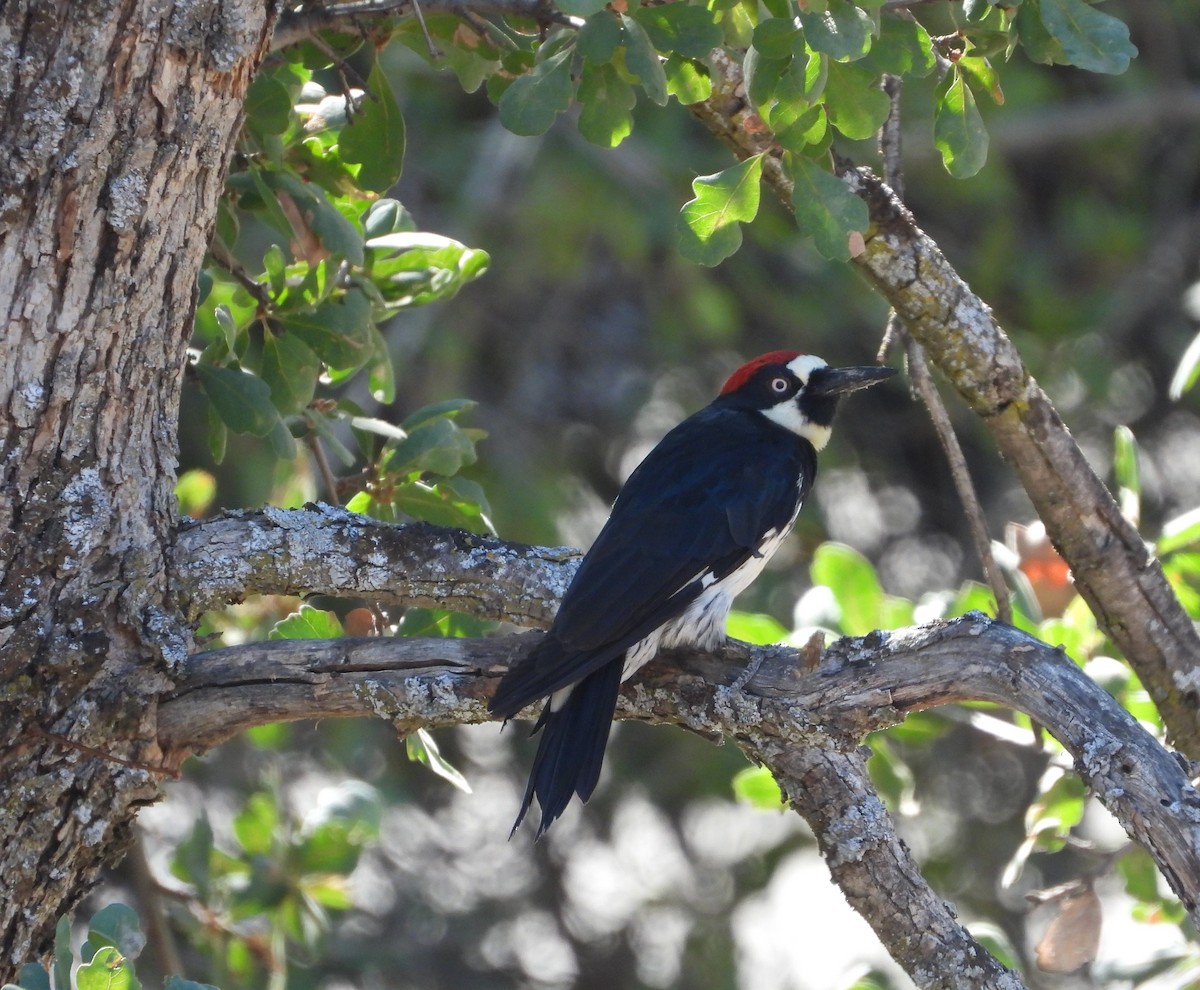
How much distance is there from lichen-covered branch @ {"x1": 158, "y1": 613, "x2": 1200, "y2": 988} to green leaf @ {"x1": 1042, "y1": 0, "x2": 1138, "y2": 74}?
88cm

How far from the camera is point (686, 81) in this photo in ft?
7.98

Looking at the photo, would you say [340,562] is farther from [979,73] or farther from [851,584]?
[851,584]

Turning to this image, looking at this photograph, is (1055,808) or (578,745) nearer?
(578,745)

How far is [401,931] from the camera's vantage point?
5797 mm

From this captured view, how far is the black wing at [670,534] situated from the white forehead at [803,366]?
198 mm

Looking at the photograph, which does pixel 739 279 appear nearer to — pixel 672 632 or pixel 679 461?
pixel 679 461

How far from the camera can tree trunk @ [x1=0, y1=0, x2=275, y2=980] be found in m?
2.21

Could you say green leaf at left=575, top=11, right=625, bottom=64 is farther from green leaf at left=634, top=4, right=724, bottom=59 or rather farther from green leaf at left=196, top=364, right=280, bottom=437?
green leaf at left=196, top=364, right=280, bottom=437

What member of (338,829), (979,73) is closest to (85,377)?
(979,73)

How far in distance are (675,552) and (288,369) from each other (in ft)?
3.02

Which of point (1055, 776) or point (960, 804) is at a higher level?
point (1055, 776)

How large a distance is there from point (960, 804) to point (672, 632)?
3142 millimetres

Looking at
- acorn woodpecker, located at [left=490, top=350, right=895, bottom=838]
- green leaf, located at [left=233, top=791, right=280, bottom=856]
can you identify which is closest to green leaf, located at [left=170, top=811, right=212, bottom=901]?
green leaf, located at [left=233, top=791, right=280, bottom=856]

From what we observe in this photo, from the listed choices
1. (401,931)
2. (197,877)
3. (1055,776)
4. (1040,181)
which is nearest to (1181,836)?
(1055,776)
